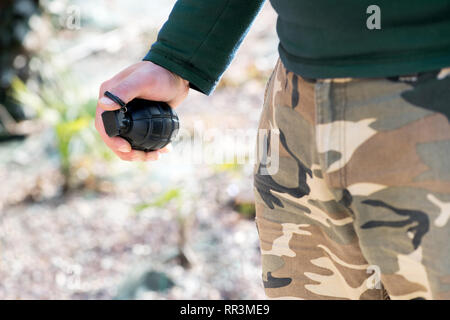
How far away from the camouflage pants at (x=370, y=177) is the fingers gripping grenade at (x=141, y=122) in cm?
29

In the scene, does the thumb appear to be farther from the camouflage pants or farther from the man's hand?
the camouflage pants

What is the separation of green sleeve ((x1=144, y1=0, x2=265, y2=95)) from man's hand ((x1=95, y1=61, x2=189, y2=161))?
3 cm

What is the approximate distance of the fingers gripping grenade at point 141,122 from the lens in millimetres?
1207

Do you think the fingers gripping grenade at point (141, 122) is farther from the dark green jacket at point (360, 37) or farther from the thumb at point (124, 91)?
the dark green jacket at point (360, 37)

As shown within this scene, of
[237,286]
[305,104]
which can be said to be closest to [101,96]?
[305,104]

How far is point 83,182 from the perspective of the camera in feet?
12.4

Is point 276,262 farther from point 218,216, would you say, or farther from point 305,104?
point 218,216

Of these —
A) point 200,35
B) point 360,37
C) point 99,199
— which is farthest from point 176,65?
point 99,199

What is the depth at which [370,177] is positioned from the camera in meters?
0.88

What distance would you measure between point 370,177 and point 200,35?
523 mm

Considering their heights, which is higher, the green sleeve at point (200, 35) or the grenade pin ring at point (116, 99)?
the green sleeve at point (200, 35)

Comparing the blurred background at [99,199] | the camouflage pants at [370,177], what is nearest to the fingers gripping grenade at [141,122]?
the camouflage pants at [370,177]

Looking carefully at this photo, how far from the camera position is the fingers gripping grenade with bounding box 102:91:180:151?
3.96 feet

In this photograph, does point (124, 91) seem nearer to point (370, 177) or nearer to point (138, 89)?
point (138, 89)
